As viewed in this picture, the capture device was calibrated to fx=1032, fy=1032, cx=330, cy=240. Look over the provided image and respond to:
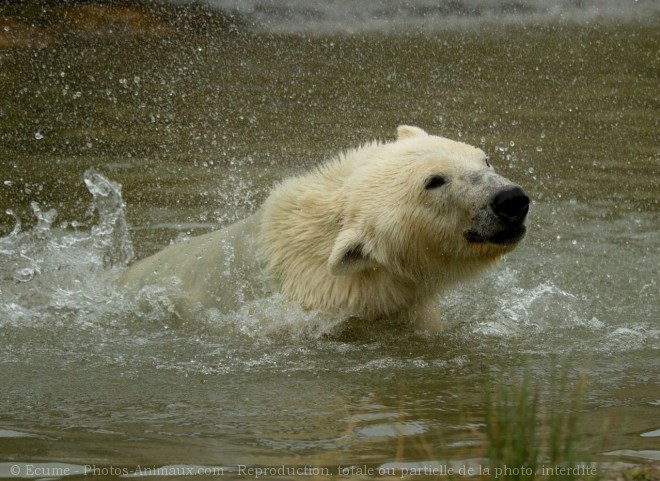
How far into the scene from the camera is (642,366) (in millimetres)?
4867

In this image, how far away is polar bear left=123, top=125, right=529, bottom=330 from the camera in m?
4.82

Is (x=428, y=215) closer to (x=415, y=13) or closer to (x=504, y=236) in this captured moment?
(x=504, y=236)

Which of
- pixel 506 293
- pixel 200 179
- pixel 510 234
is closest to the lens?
pixel 510 234

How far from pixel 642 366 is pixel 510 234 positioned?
902 mm

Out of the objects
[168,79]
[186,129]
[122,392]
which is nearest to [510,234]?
[122,392]

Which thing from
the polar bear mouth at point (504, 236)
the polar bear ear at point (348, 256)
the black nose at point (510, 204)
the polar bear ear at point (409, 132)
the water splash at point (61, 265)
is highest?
the polar bear ear at point (409, 132)

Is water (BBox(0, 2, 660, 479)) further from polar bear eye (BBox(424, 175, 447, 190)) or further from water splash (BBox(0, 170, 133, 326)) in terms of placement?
polar bear eye (BBox(424, 175, 447, 190))

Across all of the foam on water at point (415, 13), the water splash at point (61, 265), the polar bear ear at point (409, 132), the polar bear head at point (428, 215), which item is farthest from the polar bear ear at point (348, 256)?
the foam on water at point (415, 13)

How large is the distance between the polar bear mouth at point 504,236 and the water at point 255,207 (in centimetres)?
59

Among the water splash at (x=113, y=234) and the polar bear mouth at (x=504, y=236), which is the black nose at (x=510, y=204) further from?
the water splash at (x=113, y=234)

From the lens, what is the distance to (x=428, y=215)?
15.9ft

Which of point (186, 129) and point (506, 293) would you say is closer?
point (506, 293)

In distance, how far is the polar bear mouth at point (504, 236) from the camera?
4742 millimetres

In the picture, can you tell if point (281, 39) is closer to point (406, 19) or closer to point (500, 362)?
point (406, 19)
